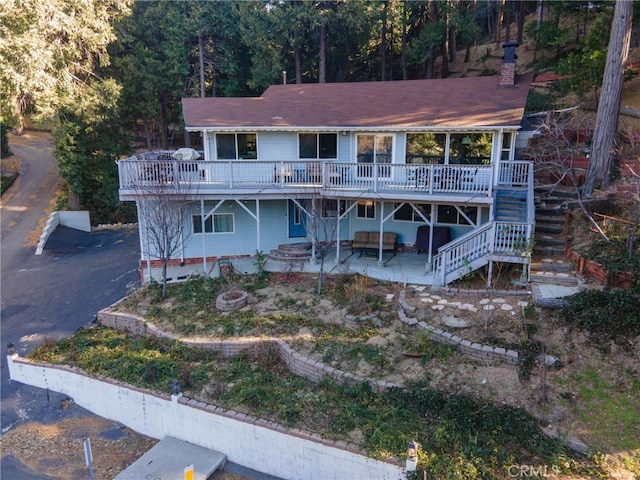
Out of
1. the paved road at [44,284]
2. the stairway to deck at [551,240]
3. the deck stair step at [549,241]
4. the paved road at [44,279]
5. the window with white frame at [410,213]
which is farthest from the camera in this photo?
the window with white frame at [410,213]

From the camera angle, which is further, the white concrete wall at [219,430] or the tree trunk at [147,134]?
the tree trunk at [147,134]

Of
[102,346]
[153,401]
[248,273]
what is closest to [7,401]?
[102,346]

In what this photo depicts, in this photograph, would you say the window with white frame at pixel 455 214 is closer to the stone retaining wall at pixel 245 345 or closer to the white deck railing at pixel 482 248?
the white deck railing at pixel 482 248

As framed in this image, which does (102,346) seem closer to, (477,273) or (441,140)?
(477,273)

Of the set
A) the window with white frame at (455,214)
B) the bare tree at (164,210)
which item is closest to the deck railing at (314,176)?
the bare tree at (164,210)

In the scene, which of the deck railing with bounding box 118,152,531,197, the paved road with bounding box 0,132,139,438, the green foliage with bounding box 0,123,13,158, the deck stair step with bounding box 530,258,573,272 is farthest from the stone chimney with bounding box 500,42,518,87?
the green foliage with bounding box 0,123,13,158

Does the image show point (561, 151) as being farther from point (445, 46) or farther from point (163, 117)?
point (163, 117)
